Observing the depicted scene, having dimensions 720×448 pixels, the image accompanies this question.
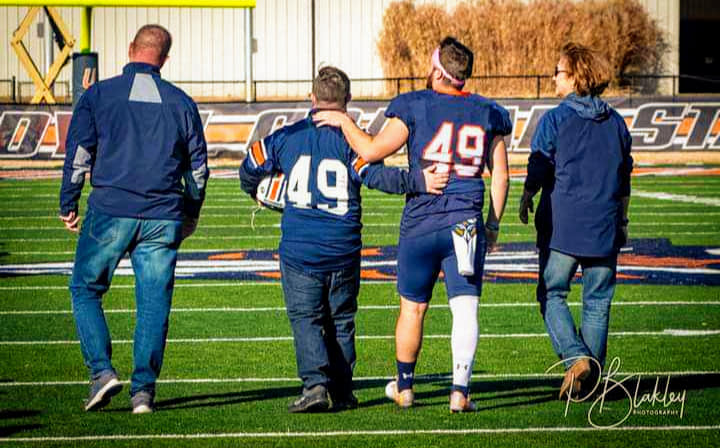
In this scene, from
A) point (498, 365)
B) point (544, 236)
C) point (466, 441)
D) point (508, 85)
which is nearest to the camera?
point (466, 441)

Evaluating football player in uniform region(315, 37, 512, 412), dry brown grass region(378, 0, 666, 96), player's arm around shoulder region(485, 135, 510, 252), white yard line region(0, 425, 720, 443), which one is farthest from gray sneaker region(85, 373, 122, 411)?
dry brown grass region(378, 0, 666, 96)

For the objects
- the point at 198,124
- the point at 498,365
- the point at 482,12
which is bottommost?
the point at 498,365

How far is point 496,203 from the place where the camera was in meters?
6.65

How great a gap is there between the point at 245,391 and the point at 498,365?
161 centimetres

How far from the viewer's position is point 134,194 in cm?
676

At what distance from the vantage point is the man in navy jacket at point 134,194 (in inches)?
266

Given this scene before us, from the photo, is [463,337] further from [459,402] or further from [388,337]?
[388,337]

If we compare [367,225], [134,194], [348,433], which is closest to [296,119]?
[367,225]

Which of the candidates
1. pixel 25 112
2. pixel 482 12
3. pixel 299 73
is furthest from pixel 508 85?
pixel 25 112

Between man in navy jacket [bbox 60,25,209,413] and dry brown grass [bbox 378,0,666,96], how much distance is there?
3551cm

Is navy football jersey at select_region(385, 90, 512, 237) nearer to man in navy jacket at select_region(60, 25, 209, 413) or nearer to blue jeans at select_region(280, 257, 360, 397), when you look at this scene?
blue jeans at select_region(280, 257, 360, 397)

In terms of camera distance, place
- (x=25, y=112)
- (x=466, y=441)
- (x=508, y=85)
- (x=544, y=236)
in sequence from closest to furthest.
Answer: (x=466, y=441) < (x=544, y=236) < (x=25, y=112) < (x=508, y=85)

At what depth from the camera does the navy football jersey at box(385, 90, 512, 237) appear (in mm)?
6609

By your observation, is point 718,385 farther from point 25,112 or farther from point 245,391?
point 25,112
